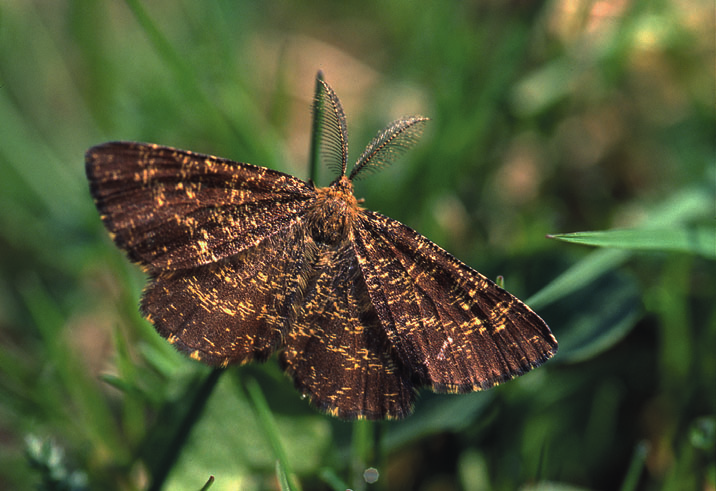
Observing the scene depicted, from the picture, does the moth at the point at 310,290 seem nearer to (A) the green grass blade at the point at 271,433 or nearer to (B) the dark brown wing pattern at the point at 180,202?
(B) the dark brown wing pattern at the point at 180,202

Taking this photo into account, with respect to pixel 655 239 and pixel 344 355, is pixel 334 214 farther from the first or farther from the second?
pixel 655 239

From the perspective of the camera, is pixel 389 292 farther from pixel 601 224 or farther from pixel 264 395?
pixel 601 224

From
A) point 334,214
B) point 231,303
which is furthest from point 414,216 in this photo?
point 231,303

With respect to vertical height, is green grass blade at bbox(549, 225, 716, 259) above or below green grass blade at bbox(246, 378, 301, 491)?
above

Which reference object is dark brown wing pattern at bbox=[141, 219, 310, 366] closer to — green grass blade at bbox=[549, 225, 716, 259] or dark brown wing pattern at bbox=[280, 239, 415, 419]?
dark brown wing pattern at bbox=[280, 239, 415, 419]

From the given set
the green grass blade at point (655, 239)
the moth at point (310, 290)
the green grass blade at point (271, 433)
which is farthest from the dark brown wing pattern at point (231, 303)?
the green grass blade at point (655, 239)

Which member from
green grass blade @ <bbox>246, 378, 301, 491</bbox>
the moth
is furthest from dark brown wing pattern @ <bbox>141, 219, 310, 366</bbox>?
green grass blade @ <bbox>246, 378, 301, 491</bbox>
